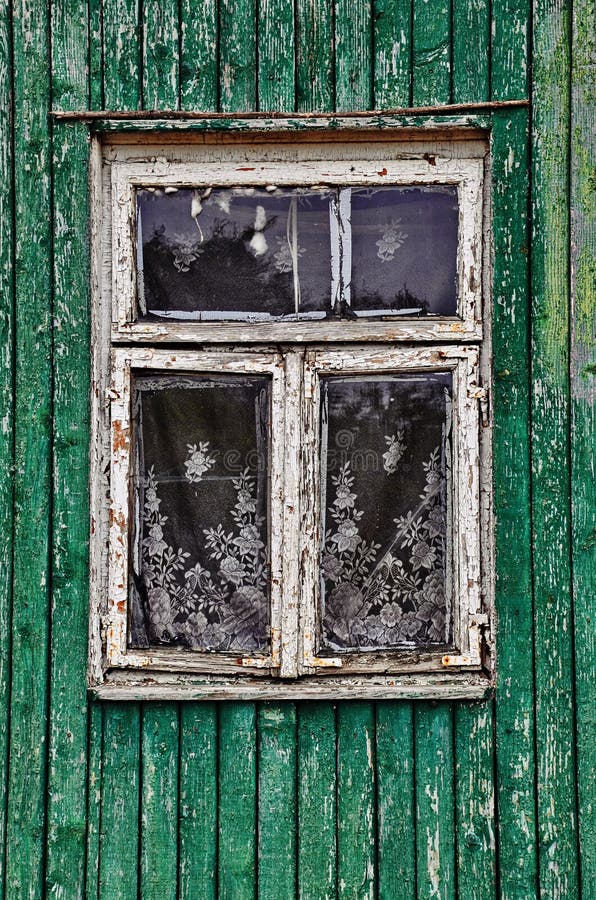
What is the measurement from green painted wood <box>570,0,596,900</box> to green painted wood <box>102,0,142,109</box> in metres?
1.13

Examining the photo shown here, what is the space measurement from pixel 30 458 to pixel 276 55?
1.22m

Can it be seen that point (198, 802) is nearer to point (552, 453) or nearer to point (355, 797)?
point (355, 797)

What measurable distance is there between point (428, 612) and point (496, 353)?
0.68 m

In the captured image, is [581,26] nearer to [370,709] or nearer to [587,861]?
[370,709]

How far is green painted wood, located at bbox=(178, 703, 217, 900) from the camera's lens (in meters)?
2.09

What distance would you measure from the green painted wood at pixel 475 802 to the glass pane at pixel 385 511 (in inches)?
8.7

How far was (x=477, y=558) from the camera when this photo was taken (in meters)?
2.12

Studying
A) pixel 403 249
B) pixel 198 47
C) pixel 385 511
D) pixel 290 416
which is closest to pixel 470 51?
pixel 403 249

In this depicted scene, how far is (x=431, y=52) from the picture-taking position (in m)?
2.17

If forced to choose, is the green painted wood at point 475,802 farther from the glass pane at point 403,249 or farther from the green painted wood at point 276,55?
the green painted wood at point 276,55

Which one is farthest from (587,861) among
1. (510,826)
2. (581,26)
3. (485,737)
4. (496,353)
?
(581,26)

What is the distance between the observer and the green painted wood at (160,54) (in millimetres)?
2178

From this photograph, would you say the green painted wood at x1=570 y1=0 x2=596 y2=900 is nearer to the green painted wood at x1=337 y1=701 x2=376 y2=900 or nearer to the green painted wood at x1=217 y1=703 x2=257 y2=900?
the green painted wood at x1=337 y1=701 x2=376 y2=900

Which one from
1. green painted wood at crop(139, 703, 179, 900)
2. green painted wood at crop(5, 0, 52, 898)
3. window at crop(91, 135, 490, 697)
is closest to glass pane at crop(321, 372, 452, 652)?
window at crop(91, 135, 490, 697)
